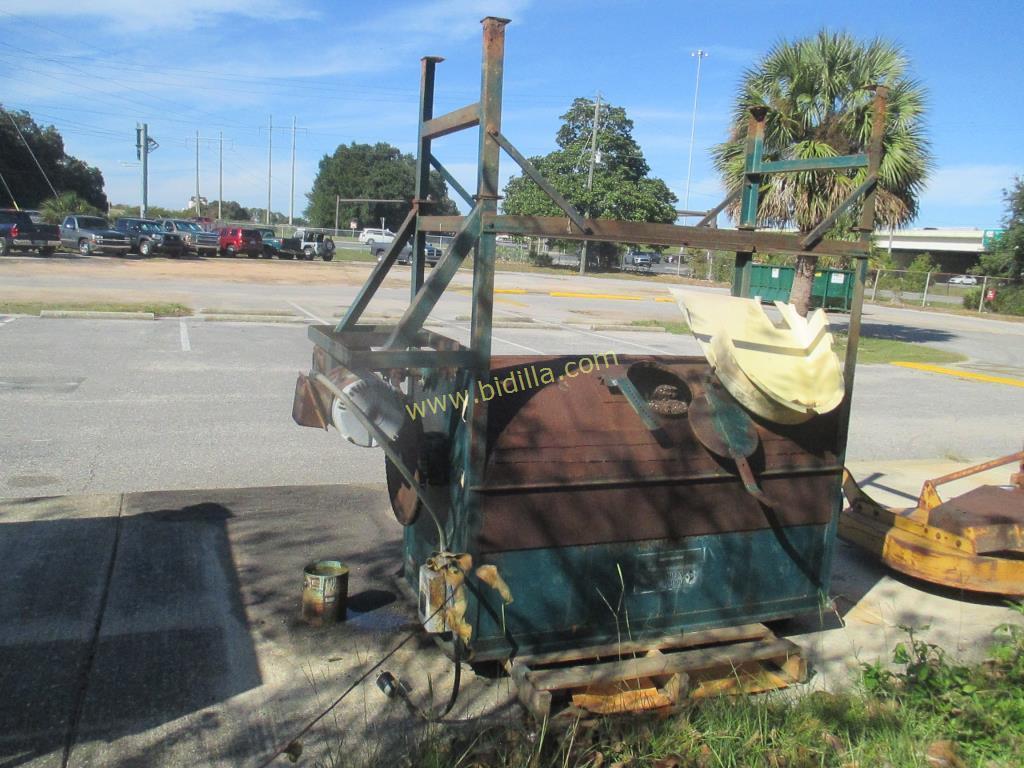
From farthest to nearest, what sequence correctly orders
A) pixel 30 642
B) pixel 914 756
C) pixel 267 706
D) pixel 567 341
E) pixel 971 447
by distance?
pixel 567 341 < pixel 971 447 < pixel 30 642 < pixel 267 706 < pixel 914 756

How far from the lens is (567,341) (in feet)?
54.9

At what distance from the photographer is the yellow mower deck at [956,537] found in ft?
15.4

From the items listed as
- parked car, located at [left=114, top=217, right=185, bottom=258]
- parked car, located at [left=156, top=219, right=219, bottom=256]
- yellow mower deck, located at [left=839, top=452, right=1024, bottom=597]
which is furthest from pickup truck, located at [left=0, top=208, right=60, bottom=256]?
yellow mower deck, located at [left=839, top=452, right=1024, bottom=597]

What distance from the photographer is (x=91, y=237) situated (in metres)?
32.9

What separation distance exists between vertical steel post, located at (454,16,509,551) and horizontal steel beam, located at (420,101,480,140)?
0.12 metres

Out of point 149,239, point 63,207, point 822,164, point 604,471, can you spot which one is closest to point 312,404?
point 604,471

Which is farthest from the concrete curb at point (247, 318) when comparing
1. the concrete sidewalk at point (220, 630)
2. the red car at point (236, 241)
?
the red car at point (236, 241)

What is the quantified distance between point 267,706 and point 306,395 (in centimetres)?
133

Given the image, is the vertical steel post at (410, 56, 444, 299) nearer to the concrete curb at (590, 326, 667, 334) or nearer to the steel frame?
the steel frame

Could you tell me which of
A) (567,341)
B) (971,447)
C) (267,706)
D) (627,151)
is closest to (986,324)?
(567,341)

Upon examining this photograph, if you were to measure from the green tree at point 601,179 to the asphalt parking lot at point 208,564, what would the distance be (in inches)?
1331

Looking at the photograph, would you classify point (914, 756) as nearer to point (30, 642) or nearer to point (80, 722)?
point (80, 722)

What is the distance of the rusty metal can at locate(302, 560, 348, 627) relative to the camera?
414 cm

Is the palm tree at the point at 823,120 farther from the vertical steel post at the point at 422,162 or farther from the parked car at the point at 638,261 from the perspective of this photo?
the parked car at the point at 638,261
